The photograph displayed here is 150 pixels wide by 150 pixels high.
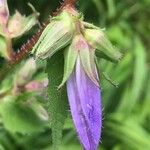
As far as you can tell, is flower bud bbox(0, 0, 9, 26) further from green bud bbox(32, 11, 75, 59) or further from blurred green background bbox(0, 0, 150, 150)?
blurred green background bbox(0, 0, 150, 150)

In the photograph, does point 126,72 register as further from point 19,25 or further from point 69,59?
point 69,59

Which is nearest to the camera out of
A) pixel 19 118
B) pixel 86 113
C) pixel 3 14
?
pixel 86 113

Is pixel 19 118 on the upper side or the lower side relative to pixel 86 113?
lower

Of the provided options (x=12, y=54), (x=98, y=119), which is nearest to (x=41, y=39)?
(x=98, y=119)

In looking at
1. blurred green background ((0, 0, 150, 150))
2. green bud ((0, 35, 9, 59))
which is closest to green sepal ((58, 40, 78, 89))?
green bud ((0, 35, 9, 59))

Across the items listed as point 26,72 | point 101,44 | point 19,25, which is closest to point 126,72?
point 26,72

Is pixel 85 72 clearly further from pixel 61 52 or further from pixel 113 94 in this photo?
pixel 113 94

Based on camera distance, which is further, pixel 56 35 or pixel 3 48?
pixel 3 48

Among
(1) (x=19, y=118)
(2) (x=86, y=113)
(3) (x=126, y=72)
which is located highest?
(2) (x=86, y=113)
